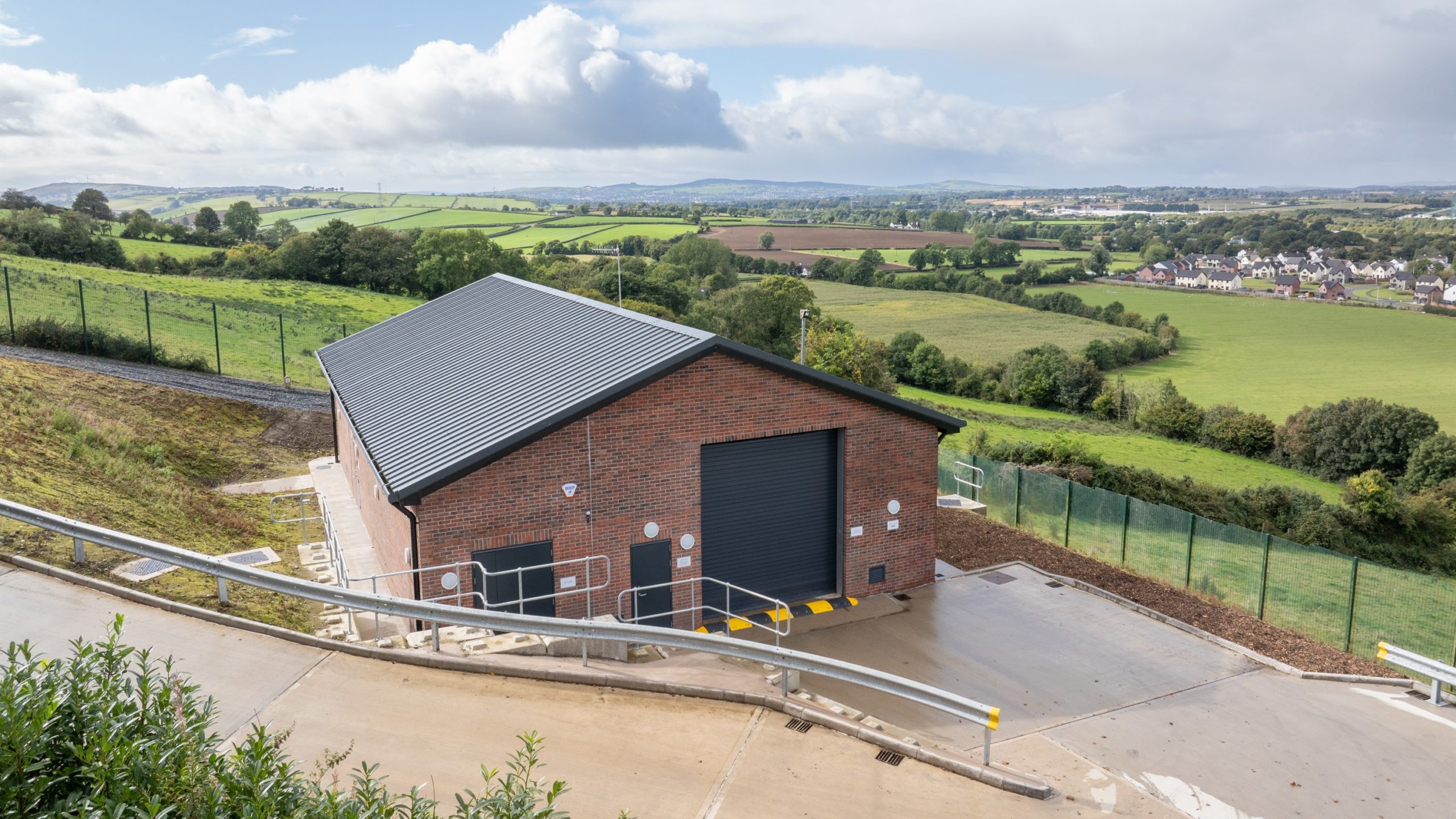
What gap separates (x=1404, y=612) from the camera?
22.2 metres

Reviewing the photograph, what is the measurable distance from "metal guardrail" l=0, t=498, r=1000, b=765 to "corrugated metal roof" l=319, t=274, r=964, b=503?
2.67 metres

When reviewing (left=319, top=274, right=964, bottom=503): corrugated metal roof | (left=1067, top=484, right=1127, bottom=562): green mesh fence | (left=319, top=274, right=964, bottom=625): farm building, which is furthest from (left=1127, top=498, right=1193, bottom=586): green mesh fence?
(left=319, top=274, right=964, bottom=503): corrugated metal roof

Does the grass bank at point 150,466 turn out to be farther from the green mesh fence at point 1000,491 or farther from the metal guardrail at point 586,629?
the green mesh fence at point 1000,491

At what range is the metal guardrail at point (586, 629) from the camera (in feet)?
33.8

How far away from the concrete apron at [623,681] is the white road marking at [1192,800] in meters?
1.93

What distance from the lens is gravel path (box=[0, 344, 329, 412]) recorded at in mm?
31625

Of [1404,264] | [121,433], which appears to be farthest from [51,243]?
[1404,264]

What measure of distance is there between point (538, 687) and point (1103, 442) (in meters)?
46.9

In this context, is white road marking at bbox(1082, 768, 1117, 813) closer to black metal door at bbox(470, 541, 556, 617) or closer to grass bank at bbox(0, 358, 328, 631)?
black metal door at bbox(470, 541, 556, 617)

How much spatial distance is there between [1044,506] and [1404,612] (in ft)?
26.7

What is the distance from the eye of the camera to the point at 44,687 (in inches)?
227

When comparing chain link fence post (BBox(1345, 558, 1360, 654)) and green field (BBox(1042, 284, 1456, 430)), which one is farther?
green field (BBox(1042, 284, 1456, 430))

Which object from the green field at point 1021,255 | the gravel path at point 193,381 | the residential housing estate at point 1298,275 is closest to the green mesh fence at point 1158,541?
the gravel path at point 193,381

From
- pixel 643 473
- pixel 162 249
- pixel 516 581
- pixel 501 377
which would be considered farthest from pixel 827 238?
pixel 516 581
